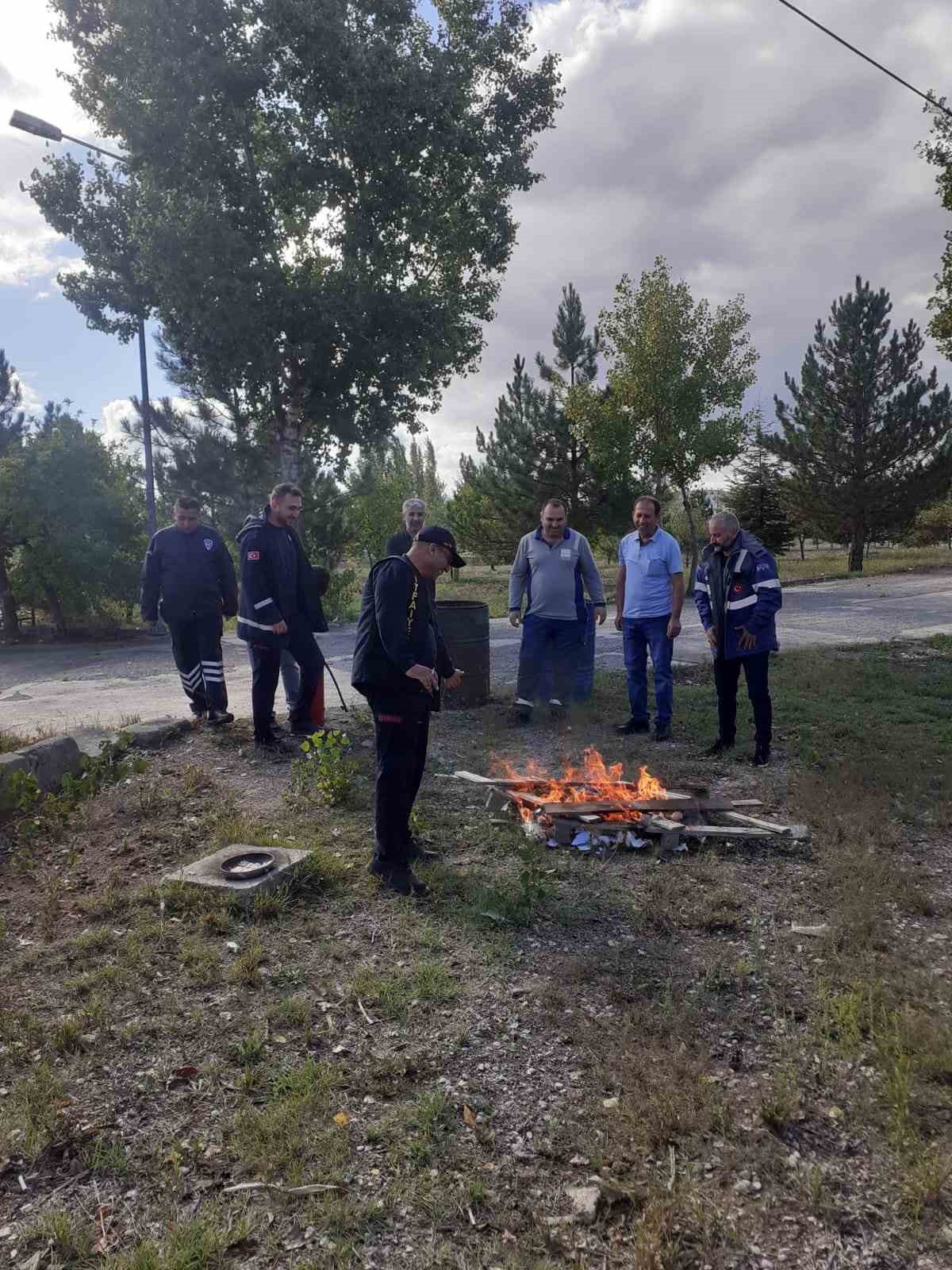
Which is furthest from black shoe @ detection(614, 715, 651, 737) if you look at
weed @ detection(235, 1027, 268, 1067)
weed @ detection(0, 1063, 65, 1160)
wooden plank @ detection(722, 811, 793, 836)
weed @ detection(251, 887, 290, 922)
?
weed @ detection(0, 1063, 65, 1160)

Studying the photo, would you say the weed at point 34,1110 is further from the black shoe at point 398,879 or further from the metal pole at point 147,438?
the metal pole at point 147,438

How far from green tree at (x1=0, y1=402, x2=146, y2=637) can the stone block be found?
498 inches

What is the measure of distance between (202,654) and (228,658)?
23.2ft

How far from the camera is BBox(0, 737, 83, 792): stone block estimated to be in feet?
18.4

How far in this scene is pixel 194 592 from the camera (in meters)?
7.39

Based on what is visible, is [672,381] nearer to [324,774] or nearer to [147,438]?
[147,438]

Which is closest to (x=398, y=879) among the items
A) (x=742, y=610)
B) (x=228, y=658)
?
(x=742, y=610)

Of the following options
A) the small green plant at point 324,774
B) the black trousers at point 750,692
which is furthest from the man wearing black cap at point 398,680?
the black trousers at point 750,692

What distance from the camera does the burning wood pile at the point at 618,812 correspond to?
4.96 m

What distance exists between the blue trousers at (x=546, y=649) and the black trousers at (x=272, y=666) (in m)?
1.90

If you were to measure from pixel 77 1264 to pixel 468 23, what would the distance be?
22508 millimetres

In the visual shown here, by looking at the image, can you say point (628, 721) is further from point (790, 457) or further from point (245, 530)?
point (790, 457)

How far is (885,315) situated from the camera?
31156mm

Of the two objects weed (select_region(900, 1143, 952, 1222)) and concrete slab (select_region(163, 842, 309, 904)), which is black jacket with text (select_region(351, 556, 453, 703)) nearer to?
concrete slab (select_region(163, 842, 309, 904))
